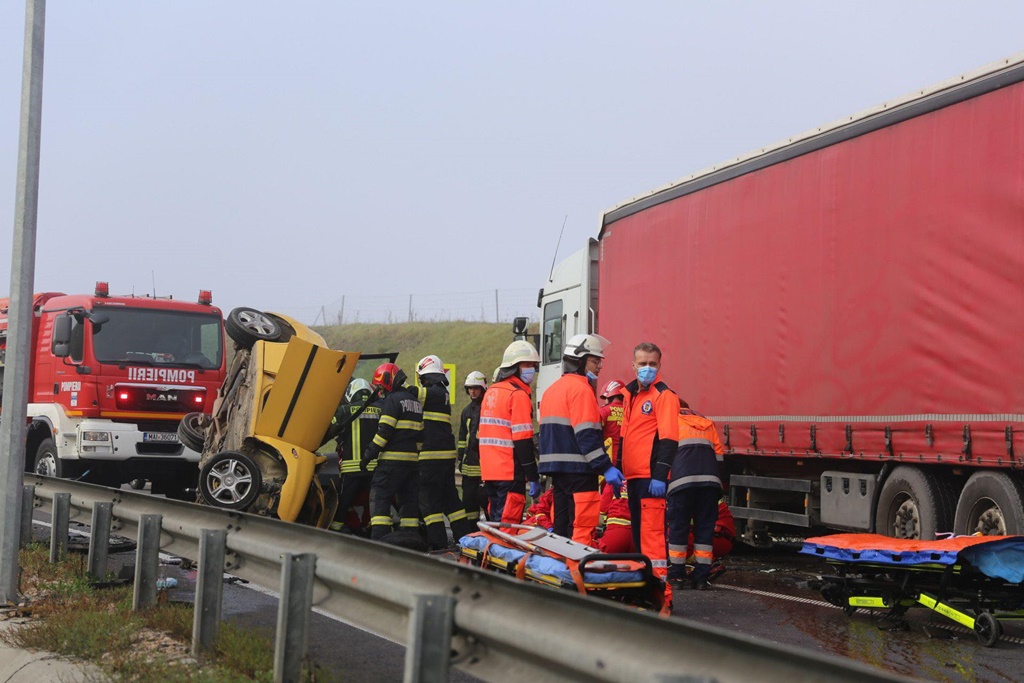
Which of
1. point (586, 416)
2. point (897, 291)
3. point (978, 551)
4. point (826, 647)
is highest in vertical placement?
point (897, 291)

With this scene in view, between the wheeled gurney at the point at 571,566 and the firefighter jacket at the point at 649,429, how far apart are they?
1.44 metres

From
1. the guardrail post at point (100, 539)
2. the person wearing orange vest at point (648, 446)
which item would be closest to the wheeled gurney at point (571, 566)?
the person wearing orange vest at point (648, 446)

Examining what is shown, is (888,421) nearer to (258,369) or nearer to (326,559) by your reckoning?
(258,369)

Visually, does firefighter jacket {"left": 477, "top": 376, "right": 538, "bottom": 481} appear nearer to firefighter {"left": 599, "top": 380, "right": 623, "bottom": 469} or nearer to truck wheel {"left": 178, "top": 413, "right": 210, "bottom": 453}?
firefighter {"left": 599, "top": 380, "right": 623, "bottom": 469}

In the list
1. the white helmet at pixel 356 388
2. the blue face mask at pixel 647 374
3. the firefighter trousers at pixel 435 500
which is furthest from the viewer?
the white helmet at pixel 356 388

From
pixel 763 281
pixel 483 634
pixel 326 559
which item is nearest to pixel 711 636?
pixel 483 634

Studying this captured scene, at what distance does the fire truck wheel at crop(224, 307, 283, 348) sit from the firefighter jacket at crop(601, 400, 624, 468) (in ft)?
10.2

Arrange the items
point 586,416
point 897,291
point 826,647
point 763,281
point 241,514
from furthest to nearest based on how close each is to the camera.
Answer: point 763,281, point 897,291, point 586,416, point 826,647, point 241,514

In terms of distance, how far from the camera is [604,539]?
9844mm

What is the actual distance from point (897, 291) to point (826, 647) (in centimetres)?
364

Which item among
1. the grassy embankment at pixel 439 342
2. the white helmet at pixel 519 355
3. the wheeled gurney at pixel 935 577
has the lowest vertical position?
the wheeled gurney at pixel 935 577

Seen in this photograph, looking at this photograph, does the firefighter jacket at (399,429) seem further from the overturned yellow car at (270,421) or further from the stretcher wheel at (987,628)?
the stretcher wheel at (987,628)

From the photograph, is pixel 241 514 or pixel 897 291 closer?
pixel 241 514

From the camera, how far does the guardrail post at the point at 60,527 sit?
8.73 m
